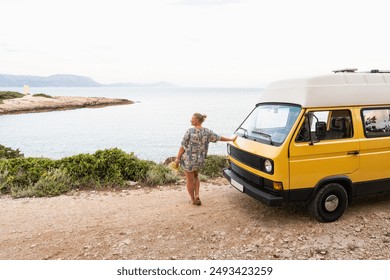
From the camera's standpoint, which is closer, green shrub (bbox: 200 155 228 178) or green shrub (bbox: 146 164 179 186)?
green shrub (bbox: 146 164 179 186)

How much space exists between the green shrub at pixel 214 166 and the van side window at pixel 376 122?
4607 millimetres

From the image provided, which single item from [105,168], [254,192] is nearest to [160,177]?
[105,168]

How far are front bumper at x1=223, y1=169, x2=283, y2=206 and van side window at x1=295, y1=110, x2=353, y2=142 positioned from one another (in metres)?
1.08

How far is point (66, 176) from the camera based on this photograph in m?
8.33

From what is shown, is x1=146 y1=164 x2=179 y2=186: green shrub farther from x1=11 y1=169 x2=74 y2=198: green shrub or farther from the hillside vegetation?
x1=11 y1=169 x2=74 y2=198: green shrub

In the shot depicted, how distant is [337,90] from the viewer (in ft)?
18.6

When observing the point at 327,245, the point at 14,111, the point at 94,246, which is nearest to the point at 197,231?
the point at 94,246

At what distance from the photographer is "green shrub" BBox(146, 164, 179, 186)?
8.54 meters

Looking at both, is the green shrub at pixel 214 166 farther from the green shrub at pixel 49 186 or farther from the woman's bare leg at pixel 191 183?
the green shrub at pixel 49 186

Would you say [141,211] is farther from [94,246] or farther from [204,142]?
[204,142]

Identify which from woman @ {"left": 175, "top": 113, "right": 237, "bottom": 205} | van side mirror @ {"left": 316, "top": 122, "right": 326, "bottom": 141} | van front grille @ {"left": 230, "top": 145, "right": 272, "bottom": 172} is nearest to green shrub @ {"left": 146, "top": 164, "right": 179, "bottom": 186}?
woman @ {"left": 175, "top": 113, "right": 237, "bottom": 205}

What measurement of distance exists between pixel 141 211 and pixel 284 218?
288 centimetres

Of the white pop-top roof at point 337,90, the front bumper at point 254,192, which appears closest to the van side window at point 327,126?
the white pop-top roof at point 337,90

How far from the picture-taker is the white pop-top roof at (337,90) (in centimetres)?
555
